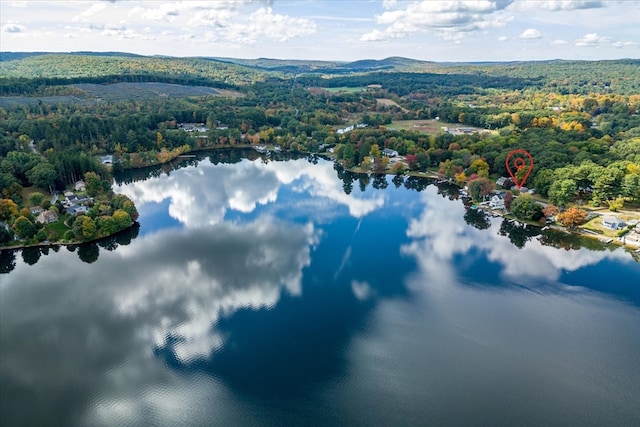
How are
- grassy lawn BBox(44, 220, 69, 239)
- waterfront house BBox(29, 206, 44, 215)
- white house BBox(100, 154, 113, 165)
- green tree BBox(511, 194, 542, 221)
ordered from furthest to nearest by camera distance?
white house BBox(100, 154, 113, 165)
green tree BBox(511, 194, 542, 221)
waterfront house BBox(29, 206, 44, 215)
grassy lawn BBox(44, 220, 69, 239)

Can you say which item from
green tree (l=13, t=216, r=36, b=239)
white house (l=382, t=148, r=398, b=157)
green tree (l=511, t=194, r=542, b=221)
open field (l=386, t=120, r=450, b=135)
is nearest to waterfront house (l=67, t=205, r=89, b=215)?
green tree (l=13, t=216, r=36, b=239)

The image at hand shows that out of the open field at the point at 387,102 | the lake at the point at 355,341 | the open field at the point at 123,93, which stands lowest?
the lake at the point at 355,341

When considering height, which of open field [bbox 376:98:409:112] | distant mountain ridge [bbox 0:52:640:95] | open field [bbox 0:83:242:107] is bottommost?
open field [bbox 376:98:409:112]

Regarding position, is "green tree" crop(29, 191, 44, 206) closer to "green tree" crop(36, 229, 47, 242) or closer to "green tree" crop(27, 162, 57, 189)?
"green tree" crop(27, 162, 57, 189)

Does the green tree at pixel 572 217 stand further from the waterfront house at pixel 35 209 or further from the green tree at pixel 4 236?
the waterfront house at pixel 35 209

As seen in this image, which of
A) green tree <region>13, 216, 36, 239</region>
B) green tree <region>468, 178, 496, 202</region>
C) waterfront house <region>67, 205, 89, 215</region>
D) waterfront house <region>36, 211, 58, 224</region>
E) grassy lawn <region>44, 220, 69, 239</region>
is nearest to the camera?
green tree <region>13, 216, 36, 239</region>

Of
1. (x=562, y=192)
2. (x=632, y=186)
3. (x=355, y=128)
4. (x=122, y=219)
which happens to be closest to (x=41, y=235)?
(x=122, y=219)

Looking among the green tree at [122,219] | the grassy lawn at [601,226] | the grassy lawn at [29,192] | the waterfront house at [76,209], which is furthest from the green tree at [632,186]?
the grassy lawn at [29,192]

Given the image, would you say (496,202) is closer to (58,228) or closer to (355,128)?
(355,128)
